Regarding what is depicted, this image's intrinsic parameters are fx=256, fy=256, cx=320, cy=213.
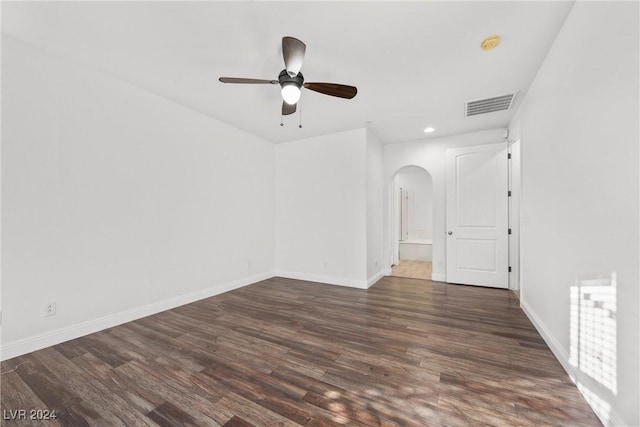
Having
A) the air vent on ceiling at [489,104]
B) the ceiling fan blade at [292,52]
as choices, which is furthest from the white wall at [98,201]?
the air vent on ceiling at [489,104]

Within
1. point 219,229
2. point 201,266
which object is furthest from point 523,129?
point 201,266

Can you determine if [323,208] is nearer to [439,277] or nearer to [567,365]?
[439,277]

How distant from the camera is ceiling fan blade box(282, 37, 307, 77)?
1845 mm

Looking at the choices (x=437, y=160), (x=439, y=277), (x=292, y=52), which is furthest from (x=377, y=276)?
(x=292, y=52)

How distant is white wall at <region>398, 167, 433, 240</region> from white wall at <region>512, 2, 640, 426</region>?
205 inches

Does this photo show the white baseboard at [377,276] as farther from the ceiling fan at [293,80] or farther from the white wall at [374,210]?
the ceiling fan at [293,80]

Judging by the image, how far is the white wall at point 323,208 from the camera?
435 cm

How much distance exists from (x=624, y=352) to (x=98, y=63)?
177 inches

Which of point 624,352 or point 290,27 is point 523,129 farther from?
point 290,27

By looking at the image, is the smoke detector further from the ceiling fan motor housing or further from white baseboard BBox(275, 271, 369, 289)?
white baseboard BBox(275, 271, 369, 289)

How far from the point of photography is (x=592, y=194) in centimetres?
160

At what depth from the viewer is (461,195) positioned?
4.52 metres

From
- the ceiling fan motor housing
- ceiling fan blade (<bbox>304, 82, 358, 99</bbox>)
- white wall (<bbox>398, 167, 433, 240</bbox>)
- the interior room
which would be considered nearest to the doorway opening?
white wall (<bbox>398, 167, 433, 240</bbox>)

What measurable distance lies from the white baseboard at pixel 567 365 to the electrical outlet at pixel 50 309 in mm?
4165
